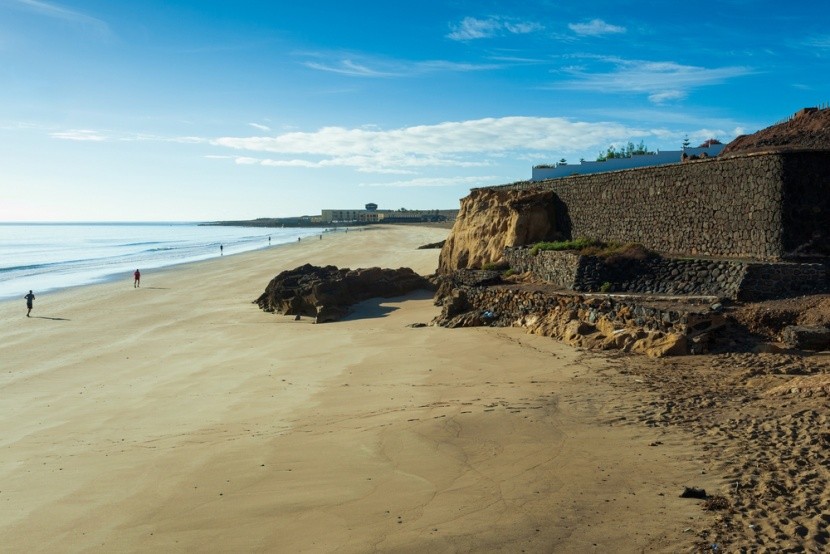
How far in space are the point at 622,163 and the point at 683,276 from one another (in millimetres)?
16369

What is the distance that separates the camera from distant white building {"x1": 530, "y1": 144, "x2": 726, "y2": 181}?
30391mm

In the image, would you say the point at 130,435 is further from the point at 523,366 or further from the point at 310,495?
the point at 523,366

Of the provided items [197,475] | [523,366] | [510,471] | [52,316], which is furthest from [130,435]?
[52,316]

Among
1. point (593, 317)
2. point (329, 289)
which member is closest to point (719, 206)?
point (593, 317)

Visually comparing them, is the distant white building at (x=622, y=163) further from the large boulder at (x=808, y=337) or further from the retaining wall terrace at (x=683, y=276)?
the large boulder at (x=808, y=337)

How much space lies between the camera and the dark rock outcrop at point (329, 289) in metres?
23.4

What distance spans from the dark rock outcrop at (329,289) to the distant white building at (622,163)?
8580 millimetres

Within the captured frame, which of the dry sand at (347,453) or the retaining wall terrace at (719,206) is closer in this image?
the dry sand at (347,453)

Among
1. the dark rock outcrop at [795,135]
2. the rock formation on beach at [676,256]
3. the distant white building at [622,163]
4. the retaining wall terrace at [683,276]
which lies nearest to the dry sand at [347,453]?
the rock formation on beach at [676,256]

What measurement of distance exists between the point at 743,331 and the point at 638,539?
27.9ft

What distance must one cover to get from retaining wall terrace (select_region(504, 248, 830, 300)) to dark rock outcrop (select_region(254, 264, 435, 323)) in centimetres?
663

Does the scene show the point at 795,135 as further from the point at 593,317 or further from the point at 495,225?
the point at 593,317

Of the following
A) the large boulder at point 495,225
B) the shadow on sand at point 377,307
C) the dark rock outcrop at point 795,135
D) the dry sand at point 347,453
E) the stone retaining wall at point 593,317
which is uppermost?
the dark rock outcrop at point 795,135

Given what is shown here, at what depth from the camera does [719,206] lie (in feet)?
57.1
